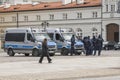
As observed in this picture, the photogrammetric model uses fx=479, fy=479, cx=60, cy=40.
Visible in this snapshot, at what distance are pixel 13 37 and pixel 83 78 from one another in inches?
908

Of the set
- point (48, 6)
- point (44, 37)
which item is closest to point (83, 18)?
point (48, 6)

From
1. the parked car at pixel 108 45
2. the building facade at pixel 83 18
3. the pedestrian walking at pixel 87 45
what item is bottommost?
the parked car at pixel 108 45

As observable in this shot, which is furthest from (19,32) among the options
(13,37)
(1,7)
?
(1,7)

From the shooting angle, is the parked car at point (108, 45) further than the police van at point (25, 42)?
Yes

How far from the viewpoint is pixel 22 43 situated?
43375 mm

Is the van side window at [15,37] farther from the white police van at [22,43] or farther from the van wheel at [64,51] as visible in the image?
the van wheel at [64,51]

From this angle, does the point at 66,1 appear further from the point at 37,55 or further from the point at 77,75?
the point at 77,75

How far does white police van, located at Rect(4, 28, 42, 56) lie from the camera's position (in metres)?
42.6

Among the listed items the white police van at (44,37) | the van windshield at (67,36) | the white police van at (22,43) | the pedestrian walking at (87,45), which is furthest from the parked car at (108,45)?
the white police van at (44,37)

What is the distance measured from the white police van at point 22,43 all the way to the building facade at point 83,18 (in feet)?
137

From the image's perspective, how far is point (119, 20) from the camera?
3300 inches

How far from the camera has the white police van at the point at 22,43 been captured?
42594 mm

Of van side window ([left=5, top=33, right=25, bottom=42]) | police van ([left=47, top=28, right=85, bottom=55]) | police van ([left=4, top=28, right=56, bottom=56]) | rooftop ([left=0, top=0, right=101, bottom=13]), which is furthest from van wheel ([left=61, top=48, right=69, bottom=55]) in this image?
rooftop ([left=0, top=0, right=101, bottom=13])

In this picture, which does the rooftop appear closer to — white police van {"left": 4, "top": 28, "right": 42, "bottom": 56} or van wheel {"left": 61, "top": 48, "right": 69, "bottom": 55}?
van wheel {"left": 61, "top": 48, "right": 69, "bottom": 55}
